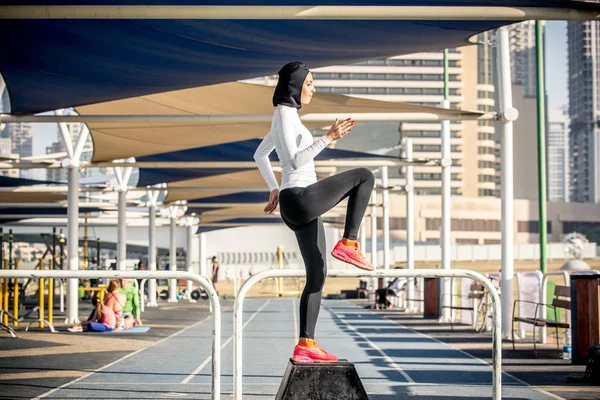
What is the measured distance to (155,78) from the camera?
12797mm

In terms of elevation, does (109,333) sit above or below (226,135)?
below

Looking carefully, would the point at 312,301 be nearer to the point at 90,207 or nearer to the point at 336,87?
the point at 90,207

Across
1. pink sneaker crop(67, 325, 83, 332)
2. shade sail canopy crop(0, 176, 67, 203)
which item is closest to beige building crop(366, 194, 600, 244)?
shade sail canopy crop(0, 176, 67, 203)

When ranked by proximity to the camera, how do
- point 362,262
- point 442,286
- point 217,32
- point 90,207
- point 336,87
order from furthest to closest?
point 336,87, point 90,207, point 442,286, point 217,32, point 362,262

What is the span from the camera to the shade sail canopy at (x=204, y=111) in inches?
593

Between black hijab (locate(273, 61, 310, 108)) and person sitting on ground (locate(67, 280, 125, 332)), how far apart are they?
13818 millimetres

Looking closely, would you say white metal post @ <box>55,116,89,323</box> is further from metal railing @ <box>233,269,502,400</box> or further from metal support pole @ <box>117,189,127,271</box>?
metal railing @ <box>233,269,502,400</box>

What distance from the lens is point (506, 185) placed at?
16.7 meters

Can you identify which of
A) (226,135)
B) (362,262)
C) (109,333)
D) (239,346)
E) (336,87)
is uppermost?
(336,87)

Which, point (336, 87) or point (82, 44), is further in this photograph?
point (336, 87)

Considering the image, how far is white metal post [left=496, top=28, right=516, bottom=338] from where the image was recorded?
16.0 m

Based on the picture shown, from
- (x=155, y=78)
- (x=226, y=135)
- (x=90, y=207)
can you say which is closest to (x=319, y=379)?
(x=155, y=78)

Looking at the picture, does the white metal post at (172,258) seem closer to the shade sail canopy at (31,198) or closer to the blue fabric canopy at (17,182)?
the shade sail canopy at (31,198)

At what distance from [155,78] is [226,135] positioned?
16.1ft
